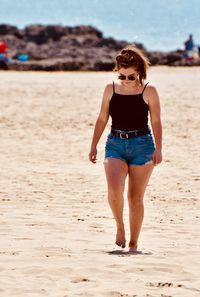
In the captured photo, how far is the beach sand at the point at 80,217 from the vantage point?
18.9 feet

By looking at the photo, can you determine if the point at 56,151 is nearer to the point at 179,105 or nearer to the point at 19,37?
the point at 179,105

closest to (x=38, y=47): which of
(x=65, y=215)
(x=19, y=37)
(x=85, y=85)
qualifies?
(x=19, y=37)

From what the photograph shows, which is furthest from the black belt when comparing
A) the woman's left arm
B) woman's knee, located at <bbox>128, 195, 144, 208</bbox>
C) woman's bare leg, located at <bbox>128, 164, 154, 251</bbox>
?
woman's knee, located at <bbox>128, 195, 144, 208</bbox>

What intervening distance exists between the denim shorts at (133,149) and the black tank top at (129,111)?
95 millimetres

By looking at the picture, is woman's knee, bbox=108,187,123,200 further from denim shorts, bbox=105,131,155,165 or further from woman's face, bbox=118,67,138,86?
woman's face, bbox=118,67,138,86

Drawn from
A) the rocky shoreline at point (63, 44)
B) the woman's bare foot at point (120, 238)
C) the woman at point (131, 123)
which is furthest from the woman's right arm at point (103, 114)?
the rocky shoreline at point (63, 44)

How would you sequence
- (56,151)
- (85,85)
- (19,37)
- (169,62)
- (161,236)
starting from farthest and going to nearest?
(19,37) → (169,62) → (85,85) → (56,151) → (161,236)

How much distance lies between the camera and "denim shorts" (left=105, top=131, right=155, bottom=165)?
6.50 m

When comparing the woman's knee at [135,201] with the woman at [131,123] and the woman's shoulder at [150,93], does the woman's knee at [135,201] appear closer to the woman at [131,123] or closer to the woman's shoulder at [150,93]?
the woman at [131,123]

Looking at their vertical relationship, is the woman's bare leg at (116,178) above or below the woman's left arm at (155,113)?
below

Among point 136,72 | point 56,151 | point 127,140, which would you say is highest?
point 136,72

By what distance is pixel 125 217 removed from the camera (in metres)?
8.69

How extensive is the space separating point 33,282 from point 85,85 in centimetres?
2281

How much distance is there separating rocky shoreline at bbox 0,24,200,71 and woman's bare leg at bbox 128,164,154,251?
37647 mm
